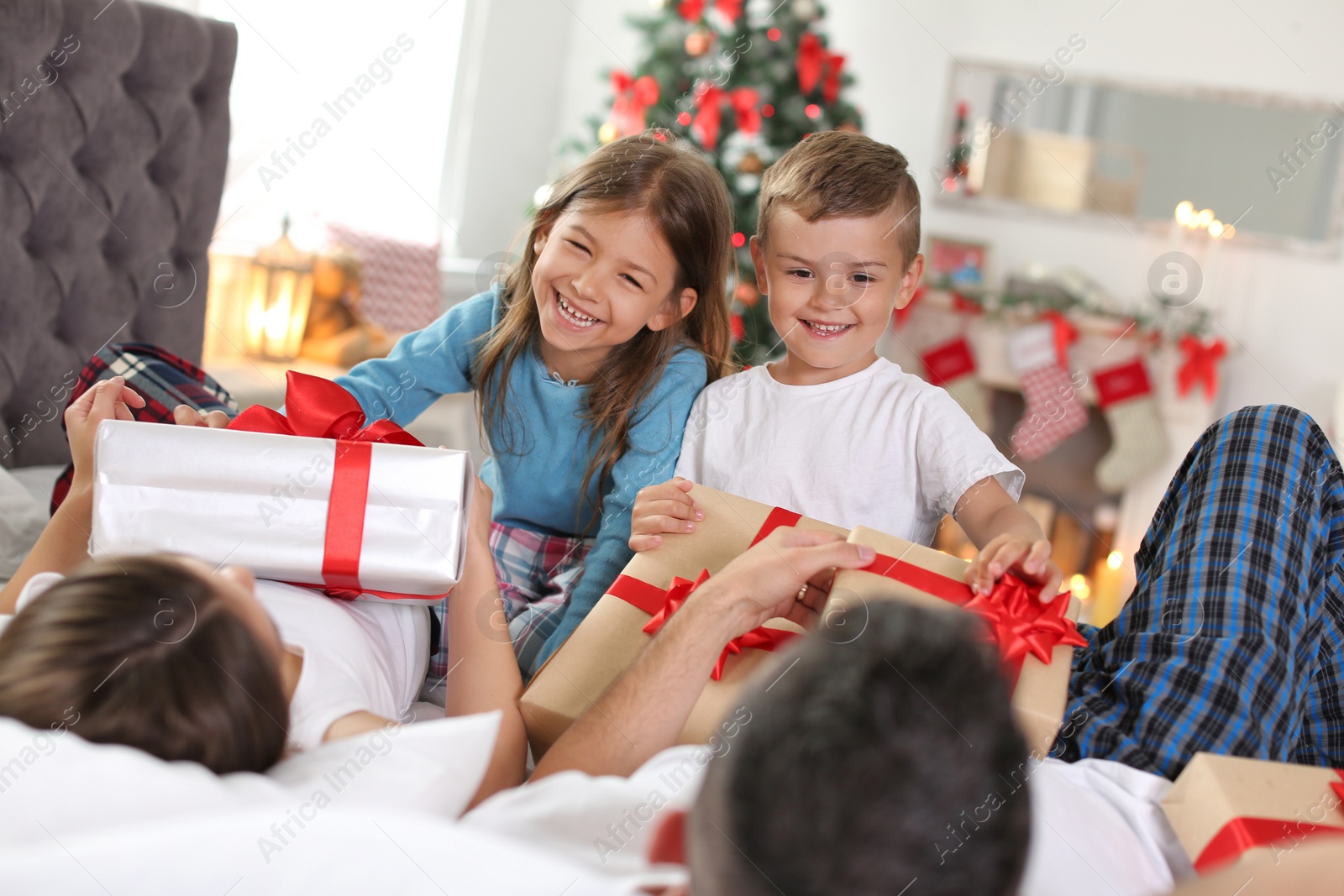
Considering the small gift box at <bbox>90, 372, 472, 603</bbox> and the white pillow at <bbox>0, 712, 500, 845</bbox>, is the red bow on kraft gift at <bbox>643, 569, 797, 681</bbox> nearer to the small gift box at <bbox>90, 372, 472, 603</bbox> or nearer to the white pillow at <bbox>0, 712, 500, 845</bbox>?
the small gift box at <bbox>90, 372, 472, 603</bbox>

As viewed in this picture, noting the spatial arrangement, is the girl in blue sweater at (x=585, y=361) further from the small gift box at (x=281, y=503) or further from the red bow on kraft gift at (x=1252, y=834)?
the red bow on kraft gift at (x=1252, y=834)

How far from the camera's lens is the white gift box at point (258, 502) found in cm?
108

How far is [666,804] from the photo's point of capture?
0.82m

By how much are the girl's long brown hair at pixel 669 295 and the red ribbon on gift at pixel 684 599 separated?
35 cm

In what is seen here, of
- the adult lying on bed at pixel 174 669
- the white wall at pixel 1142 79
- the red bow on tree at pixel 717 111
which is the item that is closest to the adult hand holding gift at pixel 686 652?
the adult lying on bed at pixel 174 669

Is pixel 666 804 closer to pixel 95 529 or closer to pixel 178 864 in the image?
pixel 178 864

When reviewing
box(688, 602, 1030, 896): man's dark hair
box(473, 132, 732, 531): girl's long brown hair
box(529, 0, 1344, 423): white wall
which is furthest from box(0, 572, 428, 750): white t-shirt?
box(529, 0, 1344, 423): white wall

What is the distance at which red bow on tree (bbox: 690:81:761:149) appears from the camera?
12.2ft

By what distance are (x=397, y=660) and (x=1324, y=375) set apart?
3.98 m

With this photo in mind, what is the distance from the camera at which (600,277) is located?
1.45 m

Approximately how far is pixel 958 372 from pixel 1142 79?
1.31 m

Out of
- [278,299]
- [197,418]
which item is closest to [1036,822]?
[197,418]

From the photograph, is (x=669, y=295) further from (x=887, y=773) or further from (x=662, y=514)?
(x=887, y=773)

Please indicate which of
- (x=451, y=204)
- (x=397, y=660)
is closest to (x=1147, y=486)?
(x=451, y=204)
